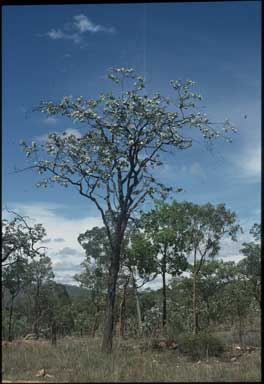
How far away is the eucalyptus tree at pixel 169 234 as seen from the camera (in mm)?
7195

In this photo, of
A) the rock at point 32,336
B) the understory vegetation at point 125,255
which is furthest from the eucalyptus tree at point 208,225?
the rock at point 32,336

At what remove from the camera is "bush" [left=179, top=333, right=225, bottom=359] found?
6.35 meters

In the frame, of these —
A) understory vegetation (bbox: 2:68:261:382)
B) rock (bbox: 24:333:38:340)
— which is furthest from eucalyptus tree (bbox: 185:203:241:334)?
rock (bbox: 24:333:38:340)

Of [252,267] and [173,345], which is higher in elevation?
[252,267]

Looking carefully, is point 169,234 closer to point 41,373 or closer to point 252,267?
point 252,267

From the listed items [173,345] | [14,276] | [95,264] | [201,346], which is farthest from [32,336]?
[201,346]

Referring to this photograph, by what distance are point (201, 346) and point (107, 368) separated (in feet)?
7.12

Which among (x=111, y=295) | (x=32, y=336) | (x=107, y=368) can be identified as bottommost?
(x=32, y=336)

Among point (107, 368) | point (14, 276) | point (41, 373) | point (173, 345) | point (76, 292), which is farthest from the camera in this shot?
point (76, 292)

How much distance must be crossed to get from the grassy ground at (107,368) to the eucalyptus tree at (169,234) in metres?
2.17

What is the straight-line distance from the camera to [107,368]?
4738 millimetres

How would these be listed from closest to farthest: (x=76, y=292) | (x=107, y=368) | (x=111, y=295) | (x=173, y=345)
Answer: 1. (x=107, y=368)
2. (x=173, y=345)
3. (x=111, y=295)
4. (x=76, y=292)

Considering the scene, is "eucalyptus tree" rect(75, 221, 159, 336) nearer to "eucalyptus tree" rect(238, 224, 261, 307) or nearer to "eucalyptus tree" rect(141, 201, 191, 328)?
"eucalyptus tree" rect(141, 201, 191, 328)

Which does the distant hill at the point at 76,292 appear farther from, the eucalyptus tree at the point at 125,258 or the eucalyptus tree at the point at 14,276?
the eucalyptus tree at the point at 14,276
